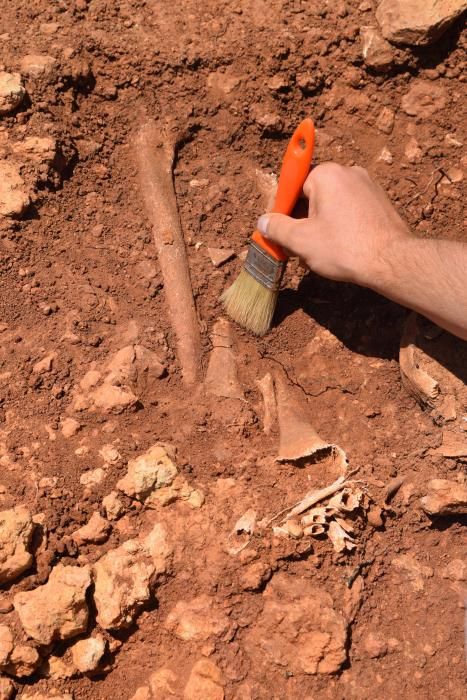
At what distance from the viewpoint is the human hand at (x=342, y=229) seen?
7.01 feet

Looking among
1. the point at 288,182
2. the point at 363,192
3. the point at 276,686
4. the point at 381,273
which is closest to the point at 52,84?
the point at 288,182

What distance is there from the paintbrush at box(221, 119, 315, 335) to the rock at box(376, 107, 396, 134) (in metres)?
0.53

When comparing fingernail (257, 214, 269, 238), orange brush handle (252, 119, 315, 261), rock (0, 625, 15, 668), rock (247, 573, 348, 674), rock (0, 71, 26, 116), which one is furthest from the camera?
rock (0, 71, 26, 116)

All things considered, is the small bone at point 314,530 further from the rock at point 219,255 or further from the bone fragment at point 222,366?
the rock at point 219,255

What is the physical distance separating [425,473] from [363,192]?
0.92 metres

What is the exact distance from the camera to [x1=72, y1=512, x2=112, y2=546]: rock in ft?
6.19

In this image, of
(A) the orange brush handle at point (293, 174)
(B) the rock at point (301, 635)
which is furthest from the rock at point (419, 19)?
(B) the rock at point (301, 635)

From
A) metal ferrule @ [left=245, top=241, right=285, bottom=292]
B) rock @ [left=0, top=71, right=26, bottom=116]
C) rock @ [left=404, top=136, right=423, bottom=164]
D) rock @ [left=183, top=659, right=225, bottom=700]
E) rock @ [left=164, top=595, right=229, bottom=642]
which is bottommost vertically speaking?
rock @ [left=183, top=659, right=225, bottom=700]

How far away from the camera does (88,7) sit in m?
2.62

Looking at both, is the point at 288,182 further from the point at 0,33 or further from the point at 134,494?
the point at 0,33

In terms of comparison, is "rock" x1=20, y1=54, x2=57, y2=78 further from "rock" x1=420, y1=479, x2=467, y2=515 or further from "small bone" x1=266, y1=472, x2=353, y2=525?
"rock" x1=420, y1=479, x2=467, y2=515

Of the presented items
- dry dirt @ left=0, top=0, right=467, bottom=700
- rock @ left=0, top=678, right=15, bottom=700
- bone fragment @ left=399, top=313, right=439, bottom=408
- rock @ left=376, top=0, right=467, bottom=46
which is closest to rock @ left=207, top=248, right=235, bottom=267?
dry dirt @ left=0, top=0, right=467, bottom=700

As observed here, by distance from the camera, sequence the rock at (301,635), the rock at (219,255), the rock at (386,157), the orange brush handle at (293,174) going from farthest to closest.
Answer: the rock at (386,157) < the rock at (219,255) < the orange brush handle at (293,174) < the rock at (301,635)

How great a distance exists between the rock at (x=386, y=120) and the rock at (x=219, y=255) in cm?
76
